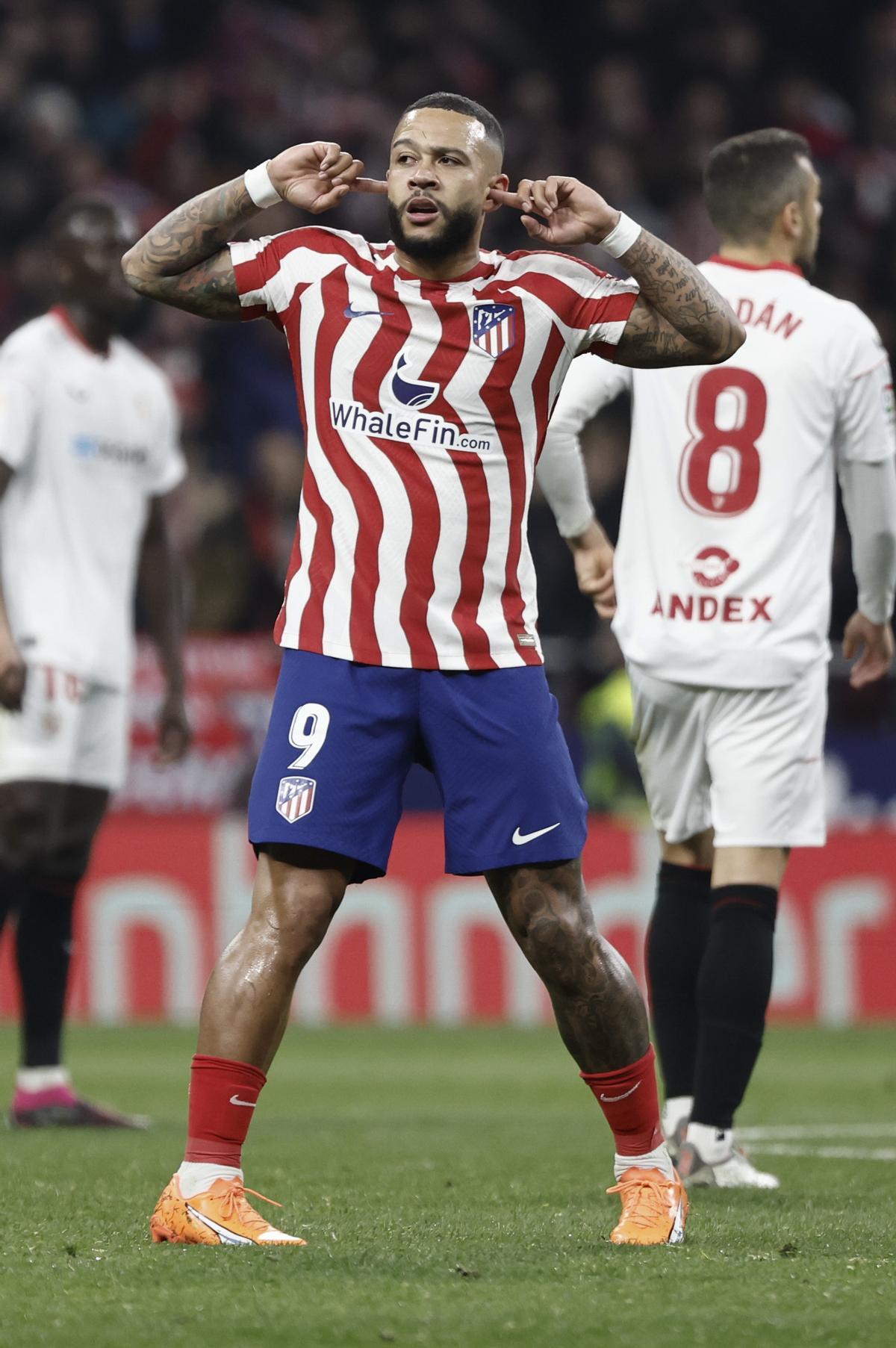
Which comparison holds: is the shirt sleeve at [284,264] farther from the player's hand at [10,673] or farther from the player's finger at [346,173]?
the player's hand at [10,673]

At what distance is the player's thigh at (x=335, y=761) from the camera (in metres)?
3.92

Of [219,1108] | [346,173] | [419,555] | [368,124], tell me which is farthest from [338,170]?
[368,124]

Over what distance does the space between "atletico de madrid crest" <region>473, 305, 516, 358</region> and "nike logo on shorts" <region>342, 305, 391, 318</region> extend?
164 mm

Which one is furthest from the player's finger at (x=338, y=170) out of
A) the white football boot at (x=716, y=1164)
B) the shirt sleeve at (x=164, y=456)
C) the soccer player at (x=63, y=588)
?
the shirt sleeve at (x=164, y=456)

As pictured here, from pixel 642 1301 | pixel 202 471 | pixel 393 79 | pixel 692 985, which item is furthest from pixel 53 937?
pixel 393 79

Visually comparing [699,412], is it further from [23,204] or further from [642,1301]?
[23,204]

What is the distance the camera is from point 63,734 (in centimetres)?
659

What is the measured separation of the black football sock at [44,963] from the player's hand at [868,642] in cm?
254

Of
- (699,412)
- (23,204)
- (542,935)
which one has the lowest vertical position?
(542,935)

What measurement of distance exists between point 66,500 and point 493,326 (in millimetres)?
3019

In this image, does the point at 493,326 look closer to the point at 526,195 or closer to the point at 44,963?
the point at 526,195

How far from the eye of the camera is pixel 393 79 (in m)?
15.9

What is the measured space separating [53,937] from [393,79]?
1059 cm

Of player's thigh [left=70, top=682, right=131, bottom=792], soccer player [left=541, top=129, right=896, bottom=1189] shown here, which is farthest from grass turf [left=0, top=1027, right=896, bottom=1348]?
player's thigh [left=70, top=682, right=131, bottom=792]
